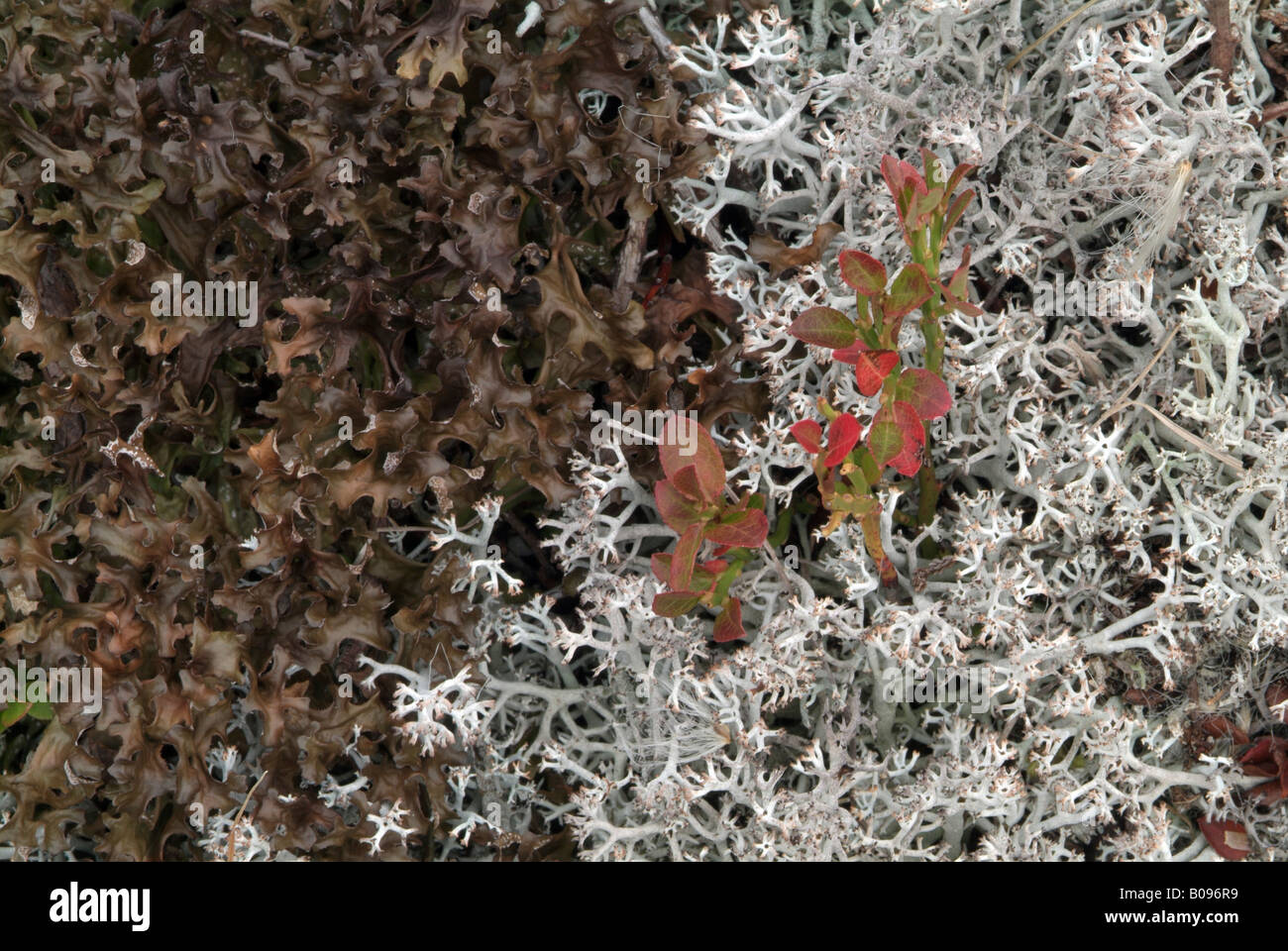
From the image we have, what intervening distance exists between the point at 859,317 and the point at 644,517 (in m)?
0.57

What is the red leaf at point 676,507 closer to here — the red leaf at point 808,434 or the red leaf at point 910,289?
the red leaf at point 808,434

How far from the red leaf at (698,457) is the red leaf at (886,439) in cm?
23

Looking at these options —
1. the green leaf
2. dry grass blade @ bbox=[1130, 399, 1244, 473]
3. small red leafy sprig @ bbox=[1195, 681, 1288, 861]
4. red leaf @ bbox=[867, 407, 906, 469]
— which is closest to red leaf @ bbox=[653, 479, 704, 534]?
red leaf @ bbox=[867, 407, 906, 469]

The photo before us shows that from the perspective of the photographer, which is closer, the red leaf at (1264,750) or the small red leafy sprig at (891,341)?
the small red leafy sprig at (891,341)

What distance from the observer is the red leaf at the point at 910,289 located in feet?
4.98

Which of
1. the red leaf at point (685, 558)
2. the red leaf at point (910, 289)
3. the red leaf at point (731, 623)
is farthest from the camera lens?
the red leaf at point (731, 623)

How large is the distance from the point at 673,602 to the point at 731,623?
120 mm

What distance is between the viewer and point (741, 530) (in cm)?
167

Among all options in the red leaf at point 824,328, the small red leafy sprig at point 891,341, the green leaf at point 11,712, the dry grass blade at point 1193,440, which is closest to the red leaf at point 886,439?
the small red leafy sprig at point 891,341

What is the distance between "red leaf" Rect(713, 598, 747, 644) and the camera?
1747 millimetres

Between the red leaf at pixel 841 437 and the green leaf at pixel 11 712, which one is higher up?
the red leaf at pixel 841 437

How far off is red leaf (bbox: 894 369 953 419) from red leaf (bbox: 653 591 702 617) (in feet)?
1.37

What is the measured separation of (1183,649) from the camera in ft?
5.99

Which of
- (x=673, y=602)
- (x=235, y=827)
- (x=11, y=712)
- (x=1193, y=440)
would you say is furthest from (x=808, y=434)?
(x=11, y=712)
